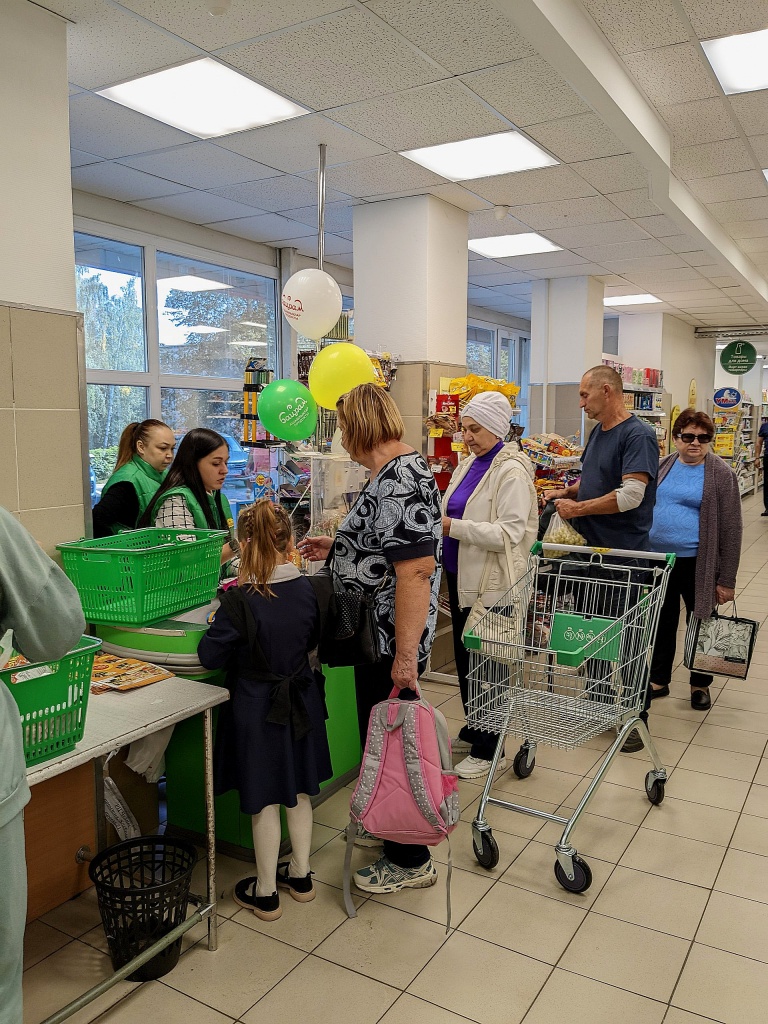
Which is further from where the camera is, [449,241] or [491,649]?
[449,241]

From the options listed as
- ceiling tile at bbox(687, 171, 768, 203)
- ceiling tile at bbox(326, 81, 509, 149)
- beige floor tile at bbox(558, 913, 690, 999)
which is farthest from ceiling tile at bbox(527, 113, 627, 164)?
beige floor tile at bbox(558, 913, 690, 999)

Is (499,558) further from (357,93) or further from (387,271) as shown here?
(387,271)

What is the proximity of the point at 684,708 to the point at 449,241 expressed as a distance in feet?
12.3

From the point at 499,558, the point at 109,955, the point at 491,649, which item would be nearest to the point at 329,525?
the point at 499,558

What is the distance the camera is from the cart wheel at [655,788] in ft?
11.4

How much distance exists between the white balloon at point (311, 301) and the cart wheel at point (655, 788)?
300cm

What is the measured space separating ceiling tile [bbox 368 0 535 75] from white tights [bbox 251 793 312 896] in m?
3.03

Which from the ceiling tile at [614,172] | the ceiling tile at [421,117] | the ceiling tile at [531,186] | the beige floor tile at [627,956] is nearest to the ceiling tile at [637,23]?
the ceiling tile at [421,117]

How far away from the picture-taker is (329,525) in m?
4.05

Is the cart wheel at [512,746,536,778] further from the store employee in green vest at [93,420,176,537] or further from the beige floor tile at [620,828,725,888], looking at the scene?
the store employee in green vest at [93,420,176,537]

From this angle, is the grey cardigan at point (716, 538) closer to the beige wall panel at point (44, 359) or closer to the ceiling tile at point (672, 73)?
the ceiling tile at point (672, 73)

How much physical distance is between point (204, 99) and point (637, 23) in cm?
214

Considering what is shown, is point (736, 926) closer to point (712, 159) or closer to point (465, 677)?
point (465, 677)

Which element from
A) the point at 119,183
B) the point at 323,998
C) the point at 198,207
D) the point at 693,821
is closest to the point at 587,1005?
the point at 323,998
